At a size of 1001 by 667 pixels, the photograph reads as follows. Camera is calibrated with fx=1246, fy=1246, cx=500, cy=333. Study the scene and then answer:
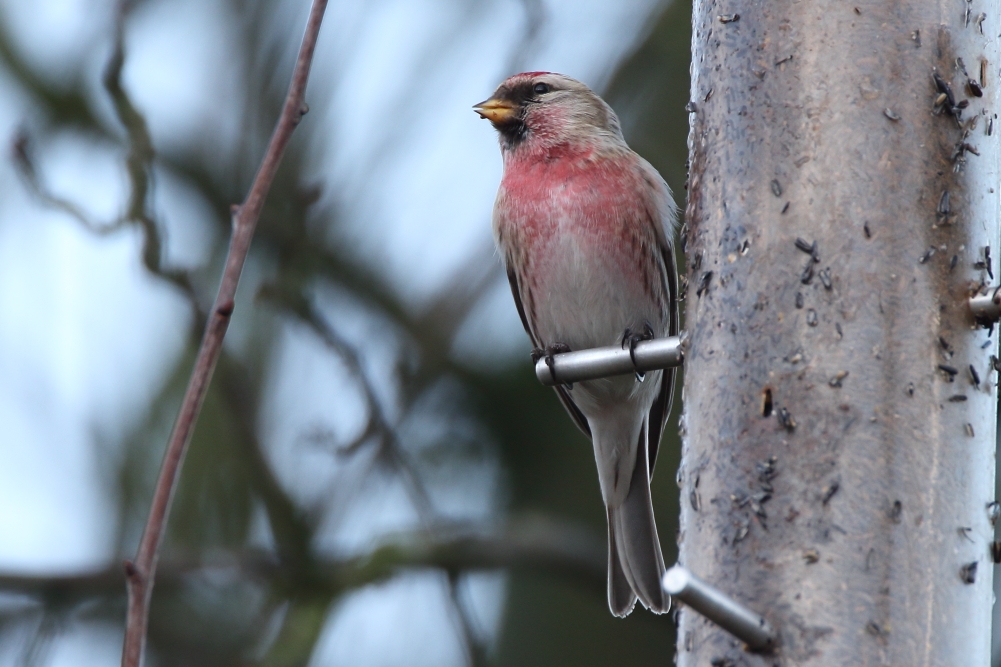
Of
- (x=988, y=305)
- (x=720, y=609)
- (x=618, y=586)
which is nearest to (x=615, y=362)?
(x=988, y=305)

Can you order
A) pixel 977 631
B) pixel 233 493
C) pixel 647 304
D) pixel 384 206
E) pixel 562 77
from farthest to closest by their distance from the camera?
pixel 384 206, pixel 233 493, pixel 562 77, pixel 647 304, pixel 977 631

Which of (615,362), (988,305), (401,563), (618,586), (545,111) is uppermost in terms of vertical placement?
(545,111)

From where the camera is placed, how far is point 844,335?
2436 millimetres

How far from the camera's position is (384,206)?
5887 mm

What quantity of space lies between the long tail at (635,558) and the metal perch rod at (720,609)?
5.61 feet

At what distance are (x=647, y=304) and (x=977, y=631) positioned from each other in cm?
231

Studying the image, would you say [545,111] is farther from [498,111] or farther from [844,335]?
[844,335]

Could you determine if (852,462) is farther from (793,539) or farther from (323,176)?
(323,176)

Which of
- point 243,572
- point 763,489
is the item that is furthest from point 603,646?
point 763,489

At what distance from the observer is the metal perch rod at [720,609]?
6.08 feet

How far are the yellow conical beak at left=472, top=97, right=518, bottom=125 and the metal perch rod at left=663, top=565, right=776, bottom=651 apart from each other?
2976mm

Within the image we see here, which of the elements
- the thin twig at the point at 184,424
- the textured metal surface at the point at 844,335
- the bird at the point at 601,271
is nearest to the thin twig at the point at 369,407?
the bird at the point at 601,271

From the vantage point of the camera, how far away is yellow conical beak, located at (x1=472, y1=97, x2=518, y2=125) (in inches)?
193

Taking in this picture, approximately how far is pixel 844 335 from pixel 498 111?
2705mm
